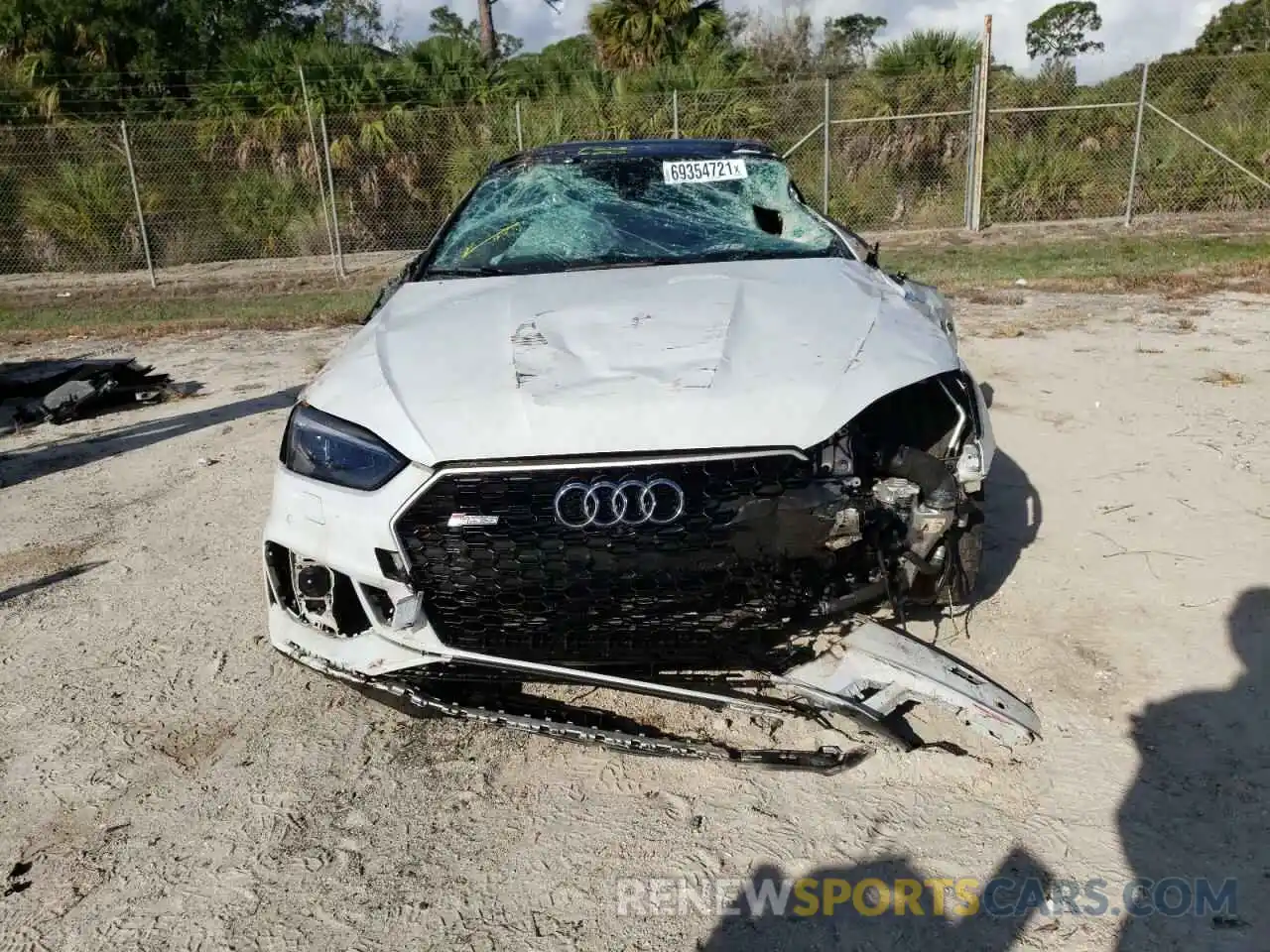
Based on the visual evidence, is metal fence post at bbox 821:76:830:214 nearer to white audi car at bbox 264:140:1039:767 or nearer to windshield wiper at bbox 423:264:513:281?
windshield wiper at bbox 423:264:513:281

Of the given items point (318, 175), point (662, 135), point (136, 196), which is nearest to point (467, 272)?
point (136, 196)

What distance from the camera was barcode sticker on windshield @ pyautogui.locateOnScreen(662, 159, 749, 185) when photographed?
4086 millimetres

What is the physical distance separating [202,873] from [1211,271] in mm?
10506

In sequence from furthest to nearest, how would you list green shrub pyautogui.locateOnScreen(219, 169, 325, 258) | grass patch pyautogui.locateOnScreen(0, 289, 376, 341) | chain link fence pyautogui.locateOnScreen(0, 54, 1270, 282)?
green shrub pyautogui.locateOnScreen(219, 169, 325, 258) → chain link fence pyautogui.locateOnScreen(0, 54, 1270, 282) → grass patch pyautogui.locateOnScreen(0, 289, 376, 341)

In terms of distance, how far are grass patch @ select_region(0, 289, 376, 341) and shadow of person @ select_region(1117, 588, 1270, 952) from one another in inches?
342

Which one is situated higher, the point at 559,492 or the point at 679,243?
the point at 679,243

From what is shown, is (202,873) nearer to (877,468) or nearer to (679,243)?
(877,468)

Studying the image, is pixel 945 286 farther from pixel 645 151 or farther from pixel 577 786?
pixel 577 786

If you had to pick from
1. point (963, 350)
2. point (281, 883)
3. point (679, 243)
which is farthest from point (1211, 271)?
point (281, 883)

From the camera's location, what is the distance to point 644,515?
2.26 metres

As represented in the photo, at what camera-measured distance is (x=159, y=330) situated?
9.91m

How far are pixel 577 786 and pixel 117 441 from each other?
454 centimetres

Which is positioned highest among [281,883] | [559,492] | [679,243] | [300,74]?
[300,74]

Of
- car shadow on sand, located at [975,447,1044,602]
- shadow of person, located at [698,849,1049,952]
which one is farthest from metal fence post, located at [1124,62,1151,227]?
shadow of person, located at [698,849,1049,952]
